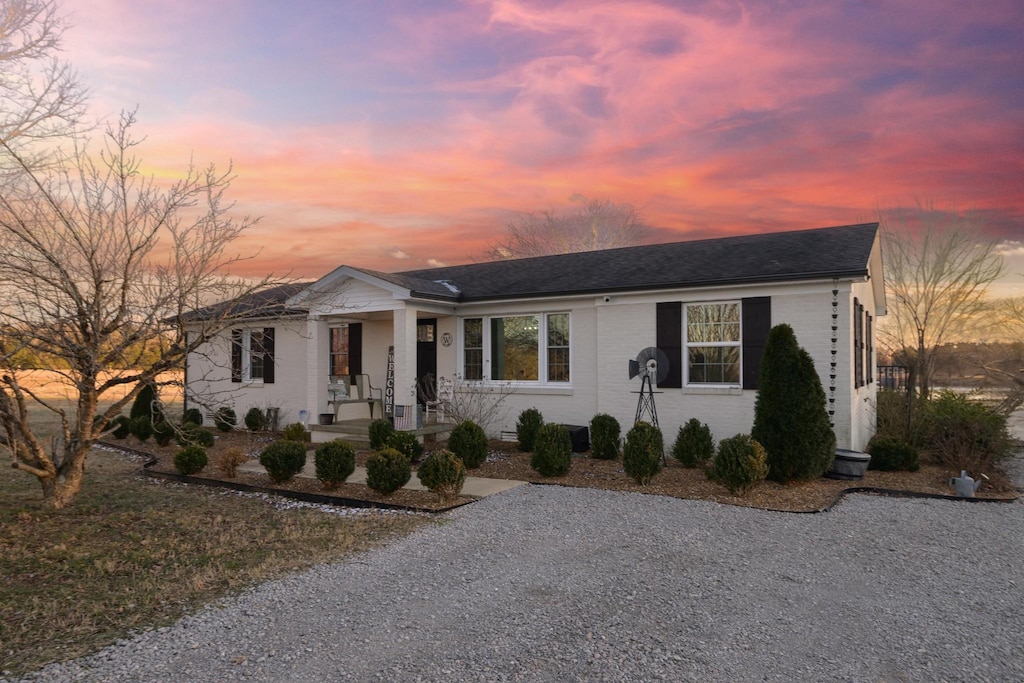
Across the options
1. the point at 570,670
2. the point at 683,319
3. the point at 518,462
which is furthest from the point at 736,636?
the point at 683,319

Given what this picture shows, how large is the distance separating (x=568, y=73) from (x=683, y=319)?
5348 mm

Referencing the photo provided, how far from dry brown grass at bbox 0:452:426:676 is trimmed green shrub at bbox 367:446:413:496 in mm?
854

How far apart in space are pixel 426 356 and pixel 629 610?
10738 millimetres

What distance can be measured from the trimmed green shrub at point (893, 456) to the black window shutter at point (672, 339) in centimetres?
334

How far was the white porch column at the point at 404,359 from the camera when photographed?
12797mm

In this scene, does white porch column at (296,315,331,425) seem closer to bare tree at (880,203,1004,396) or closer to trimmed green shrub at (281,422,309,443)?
trimmed green shrub at (281,422,309,443)

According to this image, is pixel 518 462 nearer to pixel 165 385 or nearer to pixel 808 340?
pixel 808 340

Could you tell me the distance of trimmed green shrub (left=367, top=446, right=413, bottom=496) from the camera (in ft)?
27.6

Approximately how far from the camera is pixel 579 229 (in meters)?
32.9

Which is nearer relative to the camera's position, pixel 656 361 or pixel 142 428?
pixel 656 361

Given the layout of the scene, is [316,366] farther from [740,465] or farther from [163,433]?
[740,465]

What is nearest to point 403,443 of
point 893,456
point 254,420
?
point 254,420

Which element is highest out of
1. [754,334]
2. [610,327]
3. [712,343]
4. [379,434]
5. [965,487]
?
[610,327]

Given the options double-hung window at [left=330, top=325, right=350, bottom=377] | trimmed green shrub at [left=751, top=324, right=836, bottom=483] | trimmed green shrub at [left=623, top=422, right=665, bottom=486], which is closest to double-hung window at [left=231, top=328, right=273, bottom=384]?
double-hung window at [left=330, top=325, right=350, bottom=377]
